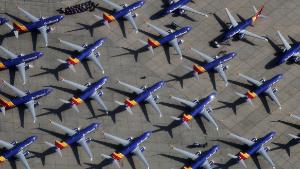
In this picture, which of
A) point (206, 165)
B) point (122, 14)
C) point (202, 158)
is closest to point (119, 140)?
point (202, 158)

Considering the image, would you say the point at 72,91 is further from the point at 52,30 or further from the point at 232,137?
the point at 232,137

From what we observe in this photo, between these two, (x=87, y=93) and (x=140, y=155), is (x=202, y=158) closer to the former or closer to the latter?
(x=140, y=155)

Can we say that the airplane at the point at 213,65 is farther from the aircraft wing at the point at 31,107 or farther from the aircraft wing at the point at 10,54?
the aircraft wing at the point at 10,54

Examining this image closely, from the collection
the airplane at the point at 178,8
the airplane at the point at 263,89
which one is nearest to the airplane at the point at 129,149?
the airplane at the point at 263,89

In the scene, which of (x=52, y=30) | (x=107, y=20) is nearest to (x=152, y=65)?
(x=107, y=20)

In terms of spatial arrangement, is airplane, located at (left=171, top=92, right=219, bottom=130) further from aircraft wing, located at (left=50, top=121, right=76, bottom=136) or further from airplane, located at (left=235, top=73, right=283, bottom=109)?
aircraft wing, located at (left=50, top=121, right=76, bottom=136)

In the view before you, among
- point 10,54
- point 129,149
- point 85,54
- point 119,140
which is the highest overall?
point 10,54
